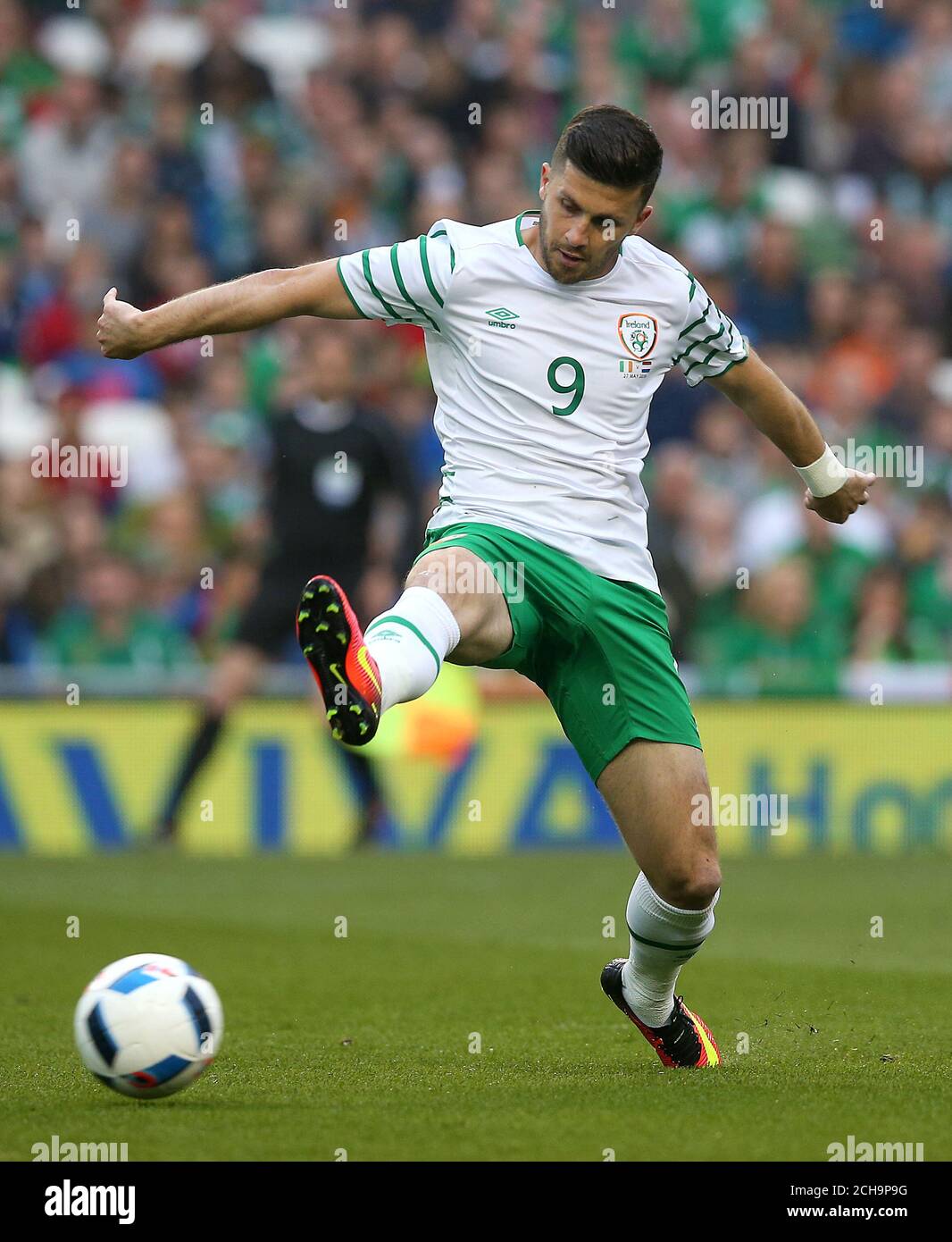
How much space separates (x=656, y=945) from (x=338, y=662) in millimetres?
1498

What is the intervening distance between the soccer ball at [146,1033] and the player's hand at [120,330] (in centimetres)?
157

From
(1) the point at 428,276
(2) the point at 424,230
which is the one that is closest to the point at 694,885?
(1) the point at 428,276

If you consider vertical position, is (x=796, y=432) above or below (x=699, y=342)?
below

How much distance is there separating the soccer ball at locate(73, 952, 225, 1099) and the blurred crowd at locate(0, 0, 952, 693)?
7.61 metres

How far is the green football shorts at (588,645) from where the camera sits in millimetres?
5238

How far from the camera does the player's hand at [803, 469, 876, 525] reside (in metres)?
5.93

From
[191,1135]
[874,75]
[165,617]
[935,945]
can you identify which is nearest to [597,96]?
[874,75]

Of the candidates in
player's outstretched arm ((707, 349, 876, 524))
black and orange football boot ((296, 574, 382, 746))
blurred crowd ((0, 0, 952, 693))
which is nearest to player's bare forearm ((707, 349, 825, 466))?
player's outstretched arm ((707, 349, 876, 524))

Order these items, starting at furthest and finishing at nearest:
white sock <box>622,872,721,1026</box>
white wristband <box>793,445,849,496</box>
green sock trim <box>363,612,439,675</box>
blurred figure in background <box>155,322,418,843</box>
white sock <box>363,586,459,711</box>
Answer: blurred figure in background <box>155,322,418,843</box> < white wristband <box>793,445,849,496</box> < white sock <box>622,872,721,1026</box> < green sock trim <box>363,612,439,675</box> < white sock <box>363,586,459,711</box>

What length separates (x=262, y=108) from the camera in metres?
15.6

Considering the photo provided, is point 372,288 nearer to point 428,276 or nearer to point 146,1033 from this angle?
point 428,276

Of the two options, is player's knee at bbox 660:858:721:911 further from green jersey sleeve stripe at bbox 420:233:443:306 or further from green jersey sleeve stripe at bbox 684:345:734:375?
green jersey sleeve stripe at bbox 420:233:443:306

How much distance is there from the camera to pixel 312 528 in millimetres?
11766
